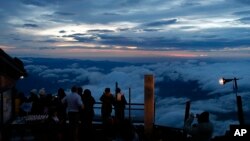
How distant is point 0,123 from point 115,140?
415cm

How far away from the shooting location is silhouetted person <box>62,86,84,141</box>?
50.7 feet

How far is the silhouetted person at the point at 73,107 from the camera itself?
15445 mm

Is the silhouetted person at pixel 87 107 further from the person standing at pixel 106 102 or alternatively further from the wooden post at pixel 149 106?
the wooden post at pixel 149 106

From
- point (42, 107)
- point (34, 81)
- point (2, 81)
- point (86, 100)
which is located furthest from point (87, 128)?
point (34, 81)

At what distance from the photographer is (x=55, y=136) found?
641 inches

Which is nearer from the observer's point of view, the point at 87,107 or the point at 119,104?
the point at 87,107

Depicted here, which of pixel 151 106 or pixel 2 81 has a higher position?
pixel 2 81

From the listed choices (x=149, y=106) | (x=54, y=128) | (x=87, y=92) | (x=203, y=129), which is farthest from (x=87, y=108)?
(x=203, y=129)

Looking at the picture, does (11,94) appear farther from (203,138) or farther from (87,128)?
→ (203,138)

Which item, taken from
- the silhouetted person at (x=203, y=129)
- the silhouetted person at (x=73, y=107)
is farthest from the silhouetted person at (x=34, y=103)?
the silhouetted person at (x=203, y=129)

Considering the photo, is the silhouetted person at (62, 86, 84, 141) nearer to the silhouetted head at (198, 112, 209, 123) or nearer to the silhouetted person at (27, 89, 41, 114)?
the silhouetted person at (27, 89, 41, 114)

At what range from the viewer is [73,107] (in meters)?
15.6

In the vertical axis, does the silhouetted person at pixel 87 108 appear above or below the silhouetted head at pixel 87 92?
below

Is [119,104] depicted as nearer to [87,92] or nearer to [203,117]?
[87,92]
